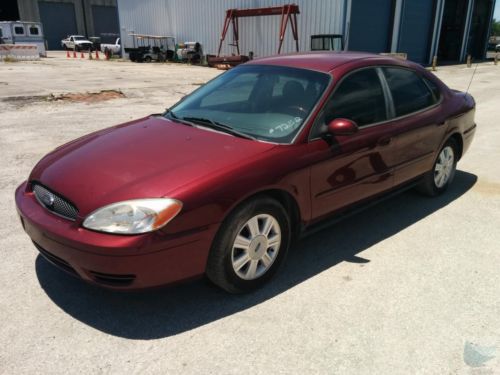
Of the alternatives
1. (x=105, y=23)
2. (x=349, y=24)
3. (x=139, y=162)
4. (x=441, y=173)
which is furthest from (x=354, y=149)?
(x=105, y=23)

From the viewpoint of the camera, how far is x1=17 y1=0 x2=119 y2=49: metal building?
165 ft

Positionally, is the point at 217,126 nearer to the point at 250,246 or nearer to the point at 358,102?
the point at 250,246

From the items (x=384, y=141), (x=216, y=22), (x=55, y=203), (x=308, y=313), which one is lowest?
(x=308, y=313)

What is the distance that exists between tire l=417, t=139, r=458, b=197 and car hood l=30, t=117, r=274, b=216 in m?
2.43

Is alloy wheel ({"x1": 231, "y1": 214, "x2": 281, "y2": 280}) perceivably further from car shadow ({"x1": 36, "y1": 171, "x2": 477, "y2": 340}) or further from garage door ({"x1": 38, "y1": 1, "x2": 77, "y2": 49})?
garage door ({"x1": 38, "y1": 1, "x2": 77, "y2": 49})

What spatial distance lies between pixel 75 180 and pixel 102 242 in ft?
1.98

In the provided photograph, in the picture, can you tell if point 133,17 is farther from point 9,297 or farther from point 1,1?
point 9,297

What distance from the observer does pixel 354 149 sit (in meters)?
3.58

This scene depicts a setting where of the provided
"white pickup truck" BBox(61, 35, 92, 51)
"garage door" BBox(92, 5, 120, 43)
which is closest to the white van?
"white pickup truck" BBox(61, 35, 92, 51)

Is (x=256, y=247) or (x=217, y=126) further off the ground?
(x=217, y=126)

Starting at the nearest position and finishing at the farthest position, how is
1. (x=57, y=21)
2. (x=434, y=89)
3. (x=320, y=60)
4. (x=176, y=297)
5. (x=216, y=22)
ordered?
(x=176, y=297) → (x=320, y=60) → (x=434, y=89) → (x=216, y=22) → (x=57, y=21)

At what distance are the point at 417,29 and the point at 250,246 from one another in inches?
1044

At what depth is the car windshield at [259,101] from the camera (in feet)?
11.1

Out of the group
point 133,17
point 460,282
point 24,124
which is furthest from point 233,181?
point 133,17
